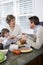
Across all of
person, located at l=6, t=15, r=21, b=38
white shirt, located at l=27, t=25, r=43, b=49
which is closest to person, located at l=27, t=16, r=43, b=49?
white shirt, located at l=27, t=25, r=43, b=49

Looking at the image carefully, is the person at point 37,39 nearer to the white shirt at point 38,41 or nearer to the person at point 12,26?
the white shirt at point 38,41

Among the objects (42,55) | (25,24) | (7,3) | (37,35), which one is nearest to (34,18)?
(37,35)

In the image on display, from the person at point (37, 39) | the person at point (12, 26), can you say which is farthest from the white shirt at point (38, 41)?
the person at point (12, 26)

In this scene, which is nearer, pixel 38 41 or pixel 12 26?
pixel 38 41

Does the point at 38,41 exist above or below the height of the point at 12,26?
below

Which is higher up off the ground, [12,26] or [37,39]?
[12,26]

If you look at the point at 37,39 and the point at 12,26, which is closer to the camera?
the point at 37,39

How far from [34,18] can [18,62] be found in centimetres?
104

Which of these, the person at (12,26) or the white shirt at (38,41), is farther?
the person at (12,26)

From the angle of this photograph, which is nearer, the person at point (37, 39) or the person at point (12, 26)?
the person at point (37, 39)

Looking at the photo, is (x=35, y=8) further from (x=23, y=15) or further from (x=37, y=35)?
(x=37, y=35)

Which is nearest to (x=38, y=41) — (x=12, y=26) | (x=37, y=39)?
(x=37, y=39)

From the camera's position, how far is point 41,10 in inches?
147

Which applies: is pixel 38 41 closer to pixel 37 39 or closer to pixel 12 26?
pixel 37 39
